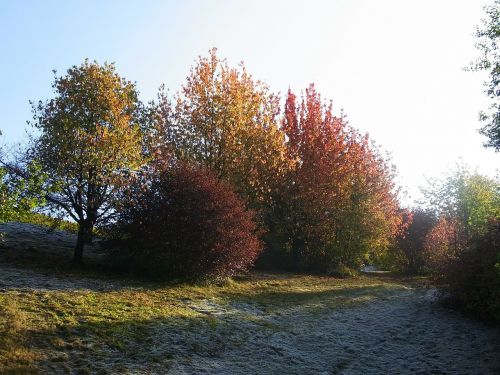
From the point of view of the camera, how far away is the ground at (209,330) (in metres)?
7.61

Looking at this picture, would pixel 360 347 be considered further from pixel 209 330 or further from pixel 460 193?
pixel 460 193

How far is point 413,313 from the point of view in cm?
1440

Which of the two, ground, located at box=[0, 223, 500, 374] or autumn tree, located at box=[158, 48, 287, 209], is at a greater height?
autumn tree, located at box=[158, 48, 287, 209]

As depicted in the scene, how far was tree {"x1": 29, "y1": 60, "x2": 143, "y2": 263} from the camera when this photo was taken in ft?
48.7

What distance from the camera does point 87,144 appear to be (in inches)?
578

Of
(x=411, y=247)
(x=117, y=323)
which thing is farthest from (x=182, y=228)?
(x=411, y=247)

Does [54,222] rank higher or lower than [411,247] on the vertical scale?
lower

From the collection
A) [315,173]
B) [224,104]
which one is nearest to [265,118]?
[224,104]

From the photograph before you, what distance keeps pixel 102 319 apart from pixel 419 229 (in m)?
32.9

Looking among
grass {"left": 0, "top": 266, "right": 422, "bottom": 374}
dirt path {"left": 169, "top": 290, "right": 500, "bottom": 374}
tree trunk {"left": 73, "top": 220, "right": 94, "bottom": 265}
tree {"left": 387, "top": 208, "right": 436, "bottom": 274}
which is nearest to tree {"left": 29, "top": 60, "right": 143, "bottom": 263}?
tree trunk {"left": 73, "top": 220, "right": 94, "bottom": 265}

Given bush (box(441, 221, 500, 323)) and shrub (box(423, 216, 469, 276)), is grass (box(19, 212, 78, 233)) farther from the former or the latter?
shrub (box(423, 216, 469, 276))

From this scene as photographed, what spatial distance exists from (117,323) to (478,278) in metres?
11.0

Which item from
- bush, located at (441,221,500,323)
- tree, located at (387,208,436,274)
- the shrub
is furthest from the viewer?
tree, located at (387,208,436,274)

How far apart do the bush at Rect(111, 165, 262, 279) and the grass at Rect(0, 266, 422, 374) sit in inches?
43.3
